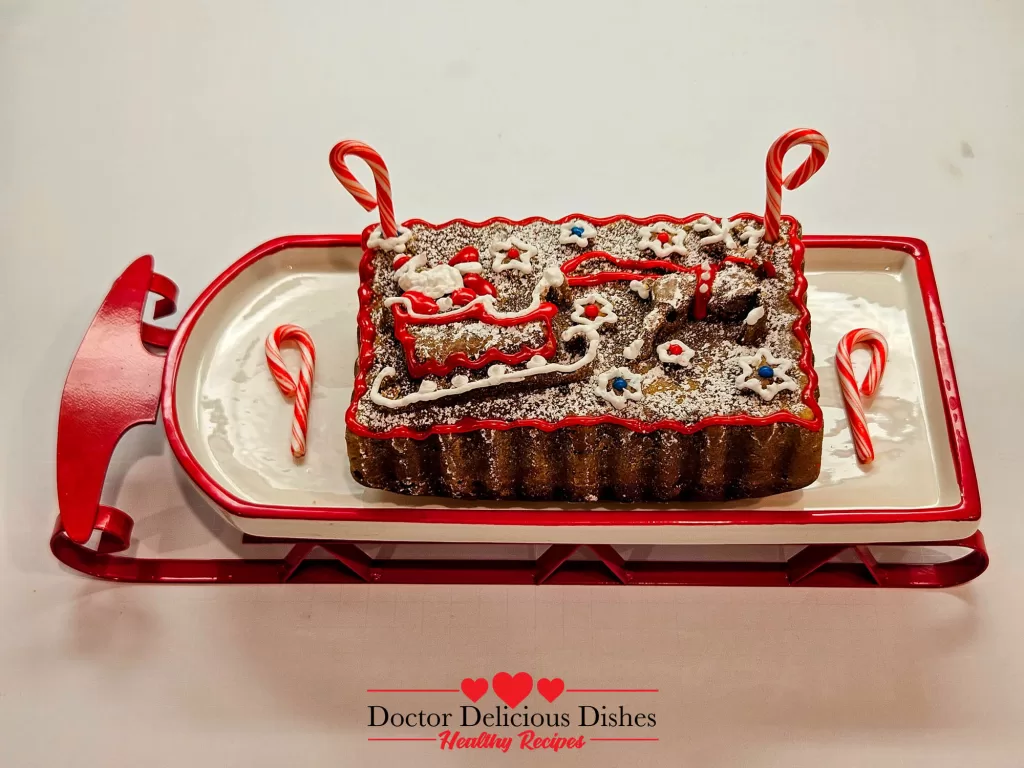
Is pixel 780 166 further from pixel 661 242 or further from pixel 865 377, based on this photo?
pixel 865 377

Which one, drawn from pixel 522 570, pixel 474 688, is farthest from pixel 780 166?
pixel 474 688

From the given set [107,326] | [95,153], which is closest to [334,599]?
[107,326]

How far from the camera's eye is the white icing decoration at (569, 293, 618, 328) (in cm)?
235

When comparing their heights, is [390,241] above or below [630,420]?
above

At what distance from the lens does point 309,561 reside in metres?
2.61

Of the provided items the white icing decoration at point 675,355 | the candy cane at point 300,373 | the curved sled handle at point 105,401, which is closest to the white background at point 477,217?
the curved sled handle at point 105,401

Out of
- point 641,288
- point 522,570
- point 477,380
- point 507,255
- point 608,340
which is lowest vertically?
point 522,570

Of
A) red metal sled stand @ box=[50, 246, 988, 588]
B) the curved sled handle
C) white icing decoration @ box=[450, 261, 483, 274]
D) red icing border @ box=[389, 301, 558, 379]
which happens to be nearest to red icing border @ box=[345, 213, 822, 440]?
red icing border @ box=[389, 301, 558, 379]

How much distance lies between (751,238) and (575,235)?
0.44 meters

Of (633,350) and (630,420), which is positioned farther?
(633,350)

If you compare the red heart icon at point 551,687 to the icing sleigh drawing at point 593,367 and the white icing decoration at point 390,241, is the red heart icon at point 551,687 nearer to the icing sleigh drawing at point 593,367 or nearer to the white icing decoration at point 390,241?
the icing sleigh drawing at point 593,367

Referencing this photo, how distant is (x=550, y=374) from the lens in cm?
225

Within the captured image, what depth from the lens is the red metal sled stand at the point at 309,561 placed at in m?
2.49

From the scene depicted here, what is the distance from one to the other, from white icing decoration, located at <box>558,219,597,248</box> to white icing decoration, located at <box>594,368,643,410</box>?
42 cm
